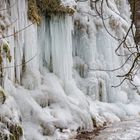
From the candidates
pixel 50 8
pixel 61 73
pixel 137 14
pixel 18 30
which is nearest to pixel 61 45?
pixel 61 73

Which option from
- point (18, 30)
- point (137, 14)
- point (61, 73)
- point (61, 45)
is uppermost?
point (18, 30)

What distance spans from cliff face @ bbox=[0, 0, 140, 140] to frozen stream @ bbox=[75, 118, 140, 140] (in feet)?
1.60

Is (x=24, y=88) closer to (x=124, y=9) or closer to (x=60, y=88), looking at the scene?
(x=60, y=88)

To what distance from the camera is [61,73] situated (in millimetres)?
13547

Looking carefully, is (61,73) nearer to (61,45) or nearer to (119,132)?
(61,45)

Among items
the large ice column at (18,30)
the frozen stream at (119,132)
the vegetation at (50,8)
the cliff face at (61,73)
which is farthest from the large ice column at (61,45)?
the frozen stream at (119,132)

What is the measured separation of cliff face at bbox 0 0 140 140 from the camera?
405 inches

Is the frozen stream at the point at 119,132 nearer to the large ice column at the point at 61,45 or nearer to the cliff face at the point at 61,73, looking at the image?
the cliff face at the point at 61,73

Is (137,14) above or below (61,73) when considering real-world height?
above

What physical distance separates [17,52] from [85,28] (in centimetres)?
564

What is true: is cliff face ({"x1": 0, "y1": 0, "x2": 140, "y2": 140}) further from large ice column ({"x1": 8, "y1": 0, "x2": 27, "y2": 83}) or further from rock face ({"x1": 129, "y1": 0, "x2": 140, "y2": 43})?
rock face ({"x1": 129, "y1": 0, "x2": 140, "y2": 43})

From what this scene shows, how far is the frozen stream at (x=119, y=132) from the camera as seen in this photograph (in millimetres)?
10562

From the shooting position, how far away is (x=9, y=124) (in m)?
7.91

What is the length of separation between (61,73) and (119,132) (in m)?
3.16
